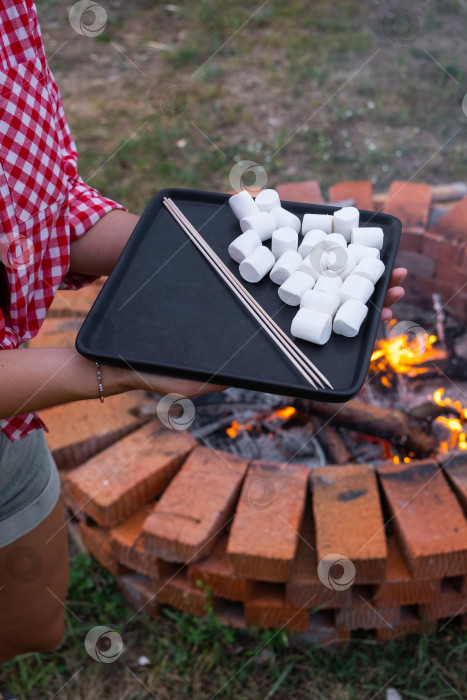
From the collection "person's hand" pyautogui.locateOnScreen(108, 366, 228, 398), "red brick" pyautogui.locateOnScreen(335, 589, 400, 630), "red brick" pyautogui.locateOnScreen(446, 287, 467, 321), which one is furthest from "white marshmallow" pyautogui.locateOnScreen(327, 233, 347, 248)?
"red brick" pyautogui.locateOnScreen(446, 287, 467, 321)

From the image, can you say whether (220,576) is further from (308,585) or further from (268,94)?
(268,94)

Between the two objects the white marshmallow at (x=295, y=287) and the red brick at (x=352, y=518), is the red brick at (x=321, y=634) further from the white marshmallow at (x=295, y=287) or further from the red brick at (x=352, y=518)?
the white marshmallow at (x=295, y=287)

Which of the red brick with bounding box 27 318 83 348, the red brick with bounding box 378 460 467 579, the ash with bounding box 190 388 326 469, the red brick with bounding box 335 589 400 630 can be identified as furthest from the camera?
the red brick with bounding box 27 318 83 348

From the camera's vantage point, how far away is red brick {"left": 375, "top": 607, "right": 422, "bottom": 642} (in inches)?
69.4

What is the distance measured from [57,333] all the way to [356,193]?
1082 mm

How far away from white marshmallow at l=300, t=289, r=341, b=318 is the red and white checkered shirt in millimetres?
488

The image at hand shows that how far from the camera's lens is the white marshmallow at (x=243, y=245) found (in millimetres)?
1290

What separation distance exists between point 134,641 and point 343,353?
1115 mm

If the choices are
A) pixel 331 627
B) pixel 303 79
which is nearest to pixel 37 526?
pixel 331 627

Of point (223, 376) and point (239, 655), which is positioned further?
point (239, 655)

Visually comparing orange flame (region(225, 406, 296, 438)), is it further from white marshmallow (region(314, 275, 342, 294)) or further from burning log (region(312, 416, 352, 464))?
white marshmallow (region(314, 275, 342, 294))

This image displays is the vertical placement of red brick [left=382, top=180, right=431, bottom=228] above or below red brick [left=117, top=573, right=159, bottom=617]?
above

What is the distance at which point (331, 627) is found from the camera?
5.79ft

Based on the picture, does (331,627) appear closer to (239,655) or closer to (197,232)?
(239,655)
